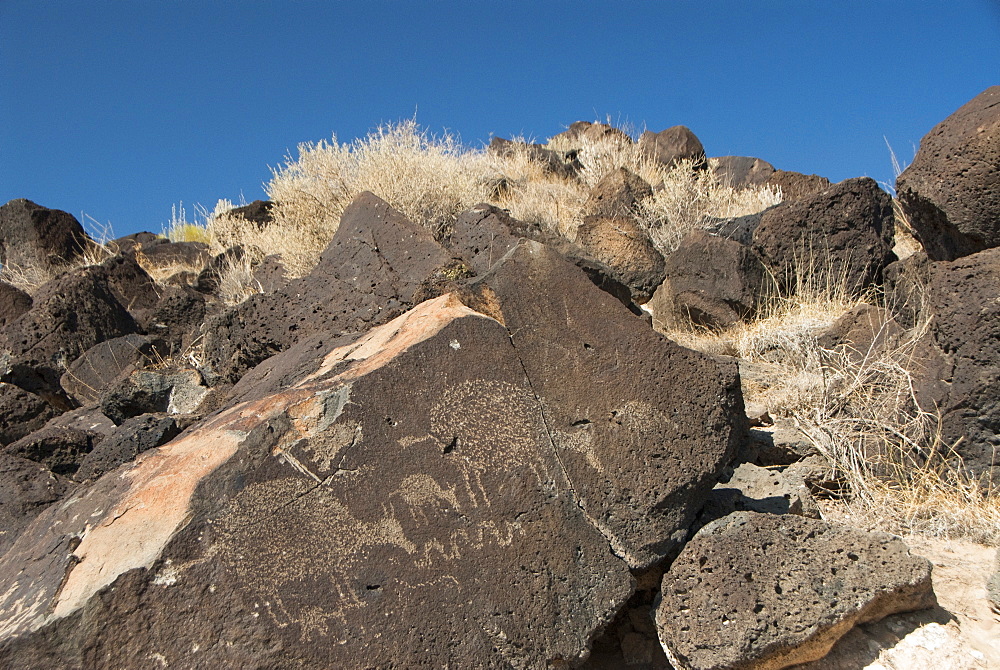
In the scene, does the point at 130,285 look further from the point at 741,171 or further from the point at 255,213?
the point at 741,171

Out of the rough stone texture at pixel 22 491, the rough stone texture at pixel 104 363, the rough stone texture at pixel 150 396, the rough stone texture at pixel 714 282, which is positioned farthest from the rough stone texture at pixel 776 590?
the rough stone texture at pixel 104 363

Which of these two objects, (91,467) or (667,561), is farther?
(91,467)

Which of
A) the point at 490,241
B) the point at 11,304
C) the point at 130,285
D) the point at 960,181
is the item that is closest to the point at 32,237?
the point at 11,304

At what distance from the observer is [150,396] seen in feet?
15.7

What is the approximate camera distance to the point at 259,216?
12.3 m

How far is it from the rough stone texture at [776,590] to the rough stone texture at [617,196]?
23.1ft

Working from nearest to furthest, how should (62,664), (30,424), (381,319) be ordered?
1. (62,664)
2. (381,319)
3. (30,424)

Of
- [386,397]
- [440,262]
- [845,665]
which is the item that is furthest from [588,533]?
[440,262]

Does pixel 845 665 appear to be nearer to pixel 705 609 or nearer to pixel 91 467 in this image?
pixel 705 609

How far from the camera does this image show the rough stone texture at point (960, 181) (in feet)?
13.8

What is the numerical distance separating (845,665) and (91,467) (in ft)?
10.3

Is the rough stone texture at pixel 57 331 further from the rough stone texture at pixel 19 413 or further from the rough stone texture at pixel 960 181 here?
the rough stone texture at pixel 960 181

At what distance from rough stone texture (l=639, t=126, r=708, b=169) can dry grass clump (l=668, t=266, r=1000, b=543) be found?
27.5 ft

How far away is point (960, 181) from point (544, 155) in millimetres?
10397
